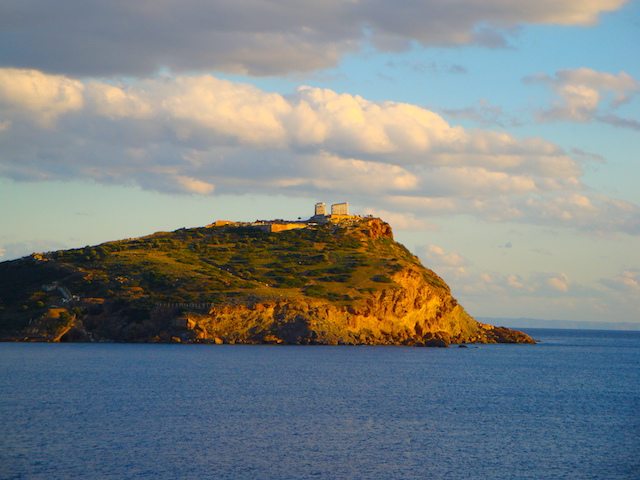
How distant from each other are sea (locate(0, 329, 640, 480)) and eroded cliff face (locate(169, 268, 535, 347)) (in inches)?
934

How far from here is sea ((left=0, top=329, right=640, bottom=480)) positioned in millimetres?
33906

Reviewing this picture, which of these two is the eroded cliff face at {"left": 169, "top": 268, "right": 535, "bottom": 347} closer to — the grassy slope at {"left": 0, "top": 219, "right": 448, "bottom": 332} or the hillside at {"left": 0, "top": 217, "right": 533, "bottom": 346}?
the hillside at {"left": 0, "top": 217, "right": 533, "bottom": 346}

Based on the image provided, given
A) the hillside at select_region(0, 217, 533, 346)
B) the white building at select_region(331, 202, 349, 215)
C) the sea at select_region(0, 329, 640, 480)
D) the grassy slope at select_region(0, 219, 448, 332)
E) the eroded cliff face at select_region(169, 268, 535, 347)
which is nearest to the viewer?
the sea at select_region(0, 329, 640, 480)

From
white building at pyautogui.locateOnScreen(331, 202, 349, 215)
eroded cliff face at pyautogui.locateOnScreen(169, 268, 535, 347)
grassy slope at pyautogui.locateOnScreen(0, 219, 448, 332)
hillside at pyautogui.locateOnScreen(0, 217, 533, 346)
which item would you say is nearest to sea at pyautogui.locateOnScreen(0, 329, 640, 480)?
hillside at pyautogui.locateOnScreen(0, 217, 533, 346)

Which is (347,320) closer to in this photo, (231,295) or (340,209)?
(231,295)

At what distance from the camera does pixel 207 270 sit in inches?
4958

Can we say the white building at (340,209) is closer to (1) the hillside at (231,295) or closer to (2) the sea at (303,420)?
(1) the hillside at (231,295)

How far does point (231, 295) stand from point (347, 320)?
65.5 ft

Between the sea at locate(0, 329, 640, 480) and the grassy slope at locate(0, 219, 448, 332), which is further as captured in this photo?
the grassy slope at locate(0, 219, 448, 332)

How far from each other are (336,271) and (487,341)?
46670 mm

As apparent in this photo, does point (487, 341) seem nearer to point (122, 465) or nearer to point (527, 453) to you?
point (527, 453)

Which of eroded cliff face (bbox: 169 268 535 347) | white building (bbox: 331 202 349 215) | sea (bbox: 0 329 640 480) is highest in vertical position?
white building (bbox: 331 202 349 215)

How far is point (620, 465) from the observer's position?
117 feet

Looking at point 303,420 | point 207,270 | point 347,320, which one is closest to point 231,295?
point 207,270
